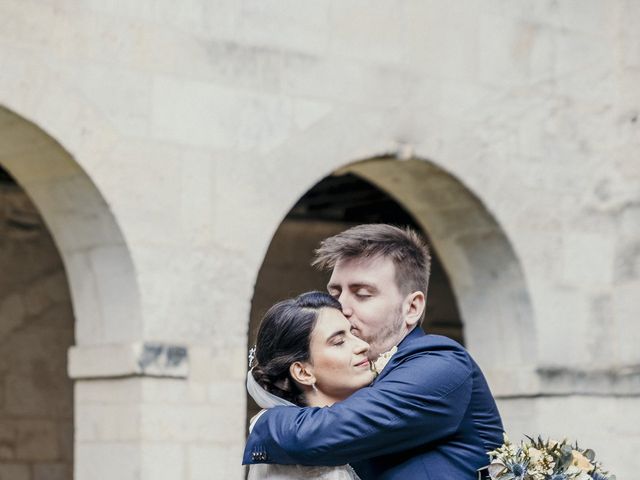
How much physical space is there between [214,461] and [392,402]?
10.1 ft

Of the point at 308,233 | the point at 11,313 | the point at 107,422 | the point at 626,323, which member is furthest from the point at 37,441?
the point at 626,323

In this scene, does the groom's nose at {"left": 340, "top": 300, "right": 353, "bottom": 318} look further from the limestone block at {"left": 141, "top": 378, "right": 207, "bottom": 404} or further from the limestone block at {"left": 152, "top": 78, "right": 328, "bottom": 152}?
the limestone block at {"left": 152, "top": 78, "right": 328, "bottom": 152}

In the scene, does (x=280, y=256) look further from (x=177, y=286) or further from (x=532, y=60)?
(x=177, y=286)

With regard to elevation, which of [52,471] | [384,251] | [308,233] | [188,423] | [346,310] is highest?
Result: [308,233]

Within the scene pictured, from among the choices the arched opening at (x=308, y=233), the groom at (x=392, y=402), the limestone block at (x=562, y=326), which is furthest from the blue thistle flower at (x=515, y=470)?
the arched opening at (x=308, y=233)

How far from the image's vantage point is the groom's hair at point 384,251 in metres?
2.98

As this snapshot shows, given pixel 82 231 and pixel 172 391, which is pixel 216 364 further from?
pixel 82 231

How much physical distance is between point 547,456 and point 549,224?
159 inches

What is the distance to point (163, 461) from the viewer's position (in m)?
5.49

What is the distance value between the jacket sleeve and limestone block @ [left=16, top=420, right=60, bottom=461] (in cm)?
558

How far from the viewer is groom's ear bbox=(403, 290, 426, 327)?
2.97m

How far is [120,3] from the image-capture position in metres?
5.55

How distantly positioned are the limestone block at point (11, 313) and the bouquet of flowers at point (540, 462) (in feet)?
18.7

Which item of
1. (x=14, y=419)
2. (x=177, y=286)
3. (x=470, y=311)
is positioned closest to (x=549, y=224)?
(x=470, y=311)
